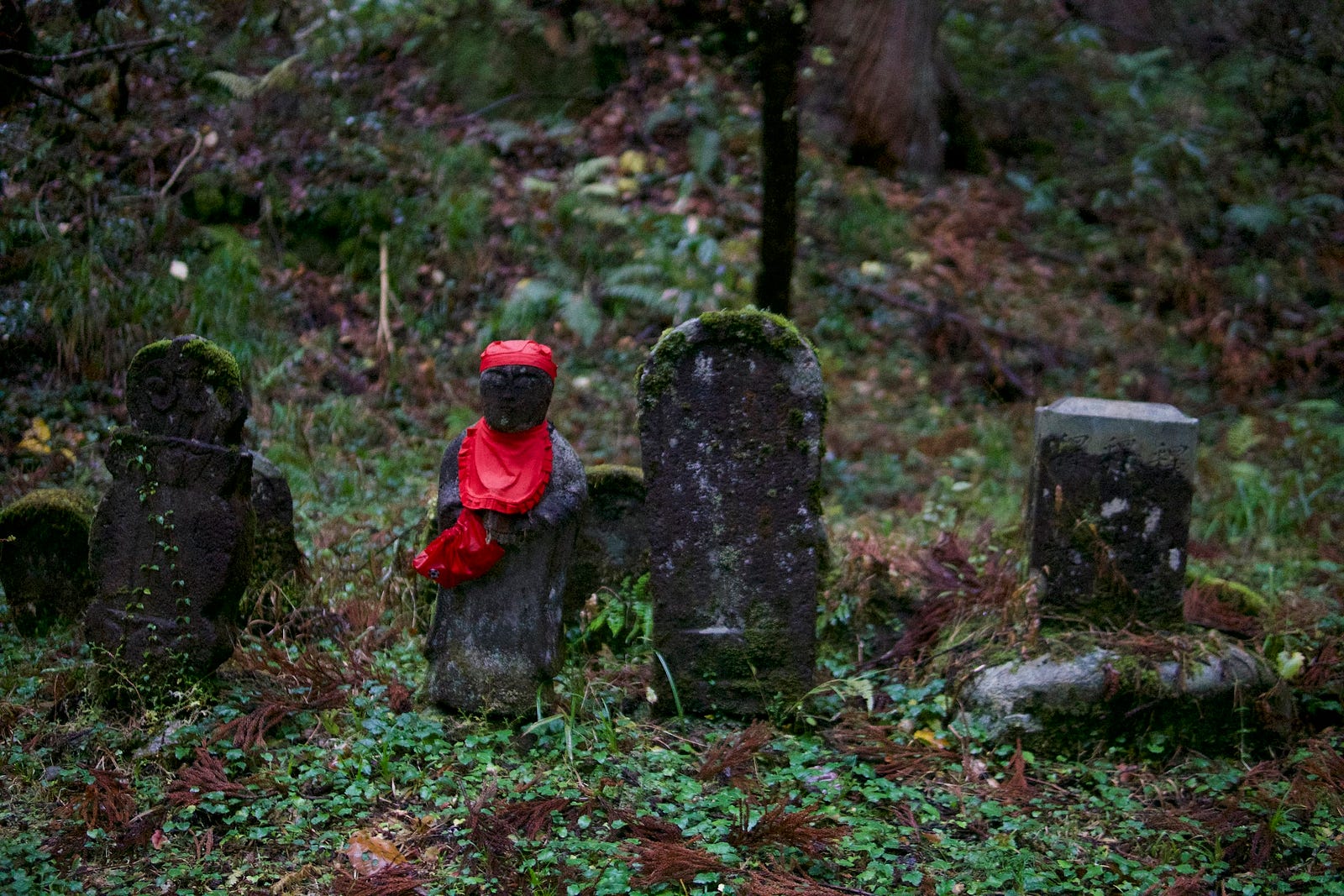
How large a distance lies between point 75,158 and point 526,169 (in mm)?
4039

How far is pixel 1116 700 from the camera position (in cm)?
477

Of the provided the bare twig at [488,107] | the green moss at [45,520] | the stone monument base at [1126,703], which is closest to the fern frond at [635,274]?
the bare twig at [488,107]

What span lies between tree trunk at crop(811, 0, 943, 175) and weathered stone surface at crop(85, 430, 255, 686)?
9224 millimetres

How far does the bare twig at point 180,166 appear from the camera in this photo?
9.29 meters

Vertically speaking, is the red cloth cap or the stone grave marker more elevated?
the red cloth cap

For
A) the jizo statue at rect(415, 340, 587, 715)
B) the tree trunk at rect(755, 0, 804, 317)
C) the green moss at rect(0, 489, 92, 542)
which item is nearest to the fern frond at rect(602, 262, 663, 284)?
the tree trunk at rect(755, 0, 804, 317)

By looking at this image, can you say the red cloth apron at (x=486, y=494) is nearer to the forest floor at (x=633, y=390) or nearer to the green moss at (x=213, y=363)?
the forest floor at (x=633, y=390)

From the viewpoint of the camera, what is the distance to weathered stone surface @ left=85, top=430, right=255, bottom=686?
4.42 metres

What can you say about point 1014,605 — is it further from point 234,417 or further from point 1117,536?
point 234,417

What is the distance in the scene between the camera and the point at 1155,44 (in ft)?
46.5

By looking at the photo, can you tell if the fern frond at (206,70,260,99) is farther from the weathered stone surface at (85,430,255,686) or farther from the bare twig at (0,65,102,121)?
the weathered stone surface at (85,430,255,686)

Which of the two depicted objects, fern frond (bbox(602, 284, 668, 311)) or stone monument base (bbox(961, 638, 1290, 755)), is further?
fern frond (bbox(602, 284, 668, 311))

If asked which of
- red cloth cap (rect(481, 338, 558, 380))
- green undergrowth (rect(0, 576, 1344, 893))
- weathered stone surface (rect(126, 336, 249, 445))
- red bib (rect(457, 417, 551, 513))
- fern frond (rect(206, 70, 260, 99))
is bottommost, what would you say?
green undergrowth (rect(0, 576, 1344, 893))

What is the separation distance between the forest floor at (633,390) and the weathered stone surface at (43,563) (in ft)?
0.70
